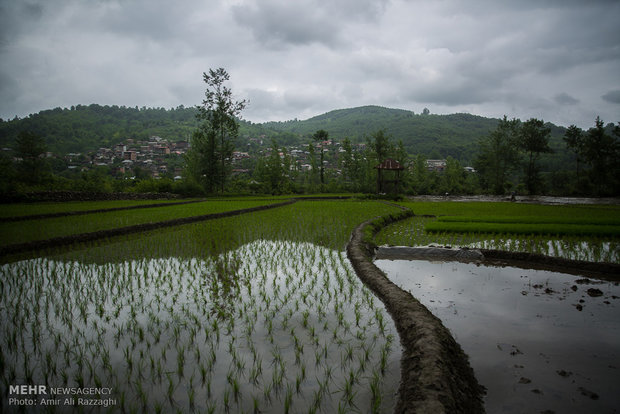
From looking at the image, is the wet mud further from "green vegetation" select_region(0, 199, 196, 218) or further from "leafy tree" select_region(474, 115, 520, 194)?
"leafy tree" select_region(474, 115, 520, 194)

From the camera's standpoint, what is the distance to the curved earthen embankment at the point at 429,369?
2.10 meters

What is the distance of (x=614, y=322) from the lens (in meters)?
3.60

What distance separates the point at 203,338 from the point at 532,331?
3836 millimetres

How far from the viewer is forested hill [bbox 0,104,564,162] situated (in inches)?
2192

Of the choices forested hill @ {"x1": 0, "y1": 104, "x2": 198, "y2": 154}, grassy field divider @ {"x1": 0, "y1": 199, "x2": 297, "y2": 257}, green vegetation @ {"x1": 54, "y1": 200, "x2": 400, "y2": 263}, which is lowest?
green vegetation @ {"x1": 54, "y1": 200, "x2": 400, "y2": 263}

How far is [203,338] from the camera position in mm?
3342

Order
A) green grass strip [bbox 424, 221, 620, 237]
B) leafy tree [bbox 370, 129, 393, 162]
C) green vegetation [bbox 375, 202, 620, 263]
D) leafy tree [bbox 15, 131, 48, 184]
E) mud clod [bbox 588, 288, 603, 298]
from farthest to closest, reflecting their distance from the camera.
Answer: leafy tree [bbox 370, 129, 393, 162] < leafy tree [bbox 15, 131, 48, 184] < green grass strip [bbox 424, 221, 620, 237] < green vegetation [bbox 375, 202, 620, 263] < mud clod [bbox 588, 288, 603, 298]

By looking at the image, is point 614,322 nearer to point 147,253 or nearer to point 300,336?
point 300,336

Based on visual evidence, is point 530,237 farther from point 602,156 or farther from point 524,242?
point 602,156

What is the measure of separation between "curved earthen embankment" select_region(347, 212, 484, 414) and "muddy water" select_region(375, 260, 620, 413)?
0.16 m

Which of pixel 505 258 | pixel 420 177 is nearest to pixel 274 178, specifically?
pixel 420 177

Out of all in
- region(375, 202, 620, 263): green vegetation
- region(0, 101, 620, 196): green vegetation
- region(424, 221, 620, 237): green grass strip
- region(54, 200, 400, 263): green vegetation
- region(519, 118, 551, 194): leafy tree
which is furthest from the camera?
region(519, 118, 551, 194): leafy tree

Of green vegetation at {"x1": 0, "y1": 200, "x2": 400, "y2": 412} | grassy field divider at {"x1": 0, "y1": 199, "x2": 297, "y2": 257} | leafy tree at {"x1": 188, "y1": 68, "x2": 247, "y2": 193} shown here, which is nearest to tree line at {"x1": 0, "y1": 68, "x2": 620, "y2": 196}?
leafy tree at {"x1": 188, "y1": 68, "x2": 247, "y2": 193}

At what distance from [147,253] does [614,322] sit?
8.69 metres
